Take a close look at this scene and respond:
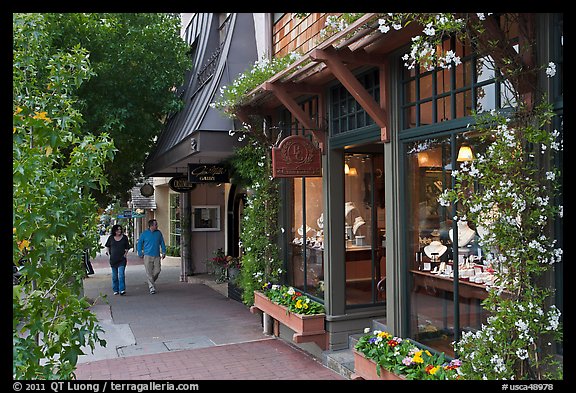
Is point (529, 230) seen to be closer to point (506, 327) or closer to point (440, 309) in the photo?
point (506, 327)

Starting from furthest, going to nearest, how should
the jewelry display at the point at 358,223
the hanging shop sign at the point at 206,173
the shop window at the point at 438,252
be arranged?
1. the hanging shop sign at the point at 206,173
2. the jewelry display at the point at 358,223
3. the shop window at the point at 438,252

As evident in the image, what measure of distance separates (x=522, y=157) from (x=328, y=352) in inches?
170

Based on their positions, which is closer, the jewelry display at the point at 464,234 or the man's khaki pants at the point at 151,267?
the jewelry display at the point at 464,234

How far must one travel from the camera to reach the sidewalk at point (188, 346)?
22.1ft

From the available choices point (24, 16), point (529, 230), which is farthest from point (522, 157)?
point (24, 16)

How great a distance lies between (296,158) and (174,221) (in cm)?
1774

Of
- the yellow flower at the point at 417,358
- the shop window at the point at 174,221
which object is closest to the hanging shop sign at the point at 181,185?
the shop window at the point at 174,221

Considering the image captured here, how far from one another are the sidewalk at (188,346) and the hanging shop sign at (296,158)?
2571mm

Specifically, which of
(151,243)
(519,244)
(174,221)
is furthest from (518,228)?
(174,221)

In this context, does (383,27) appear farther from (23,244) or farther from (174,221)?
(174,221)

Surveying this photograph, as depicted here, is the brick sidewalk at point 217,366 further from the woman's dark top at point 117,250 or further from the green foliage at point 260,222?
the woman's dark top at point 117,250

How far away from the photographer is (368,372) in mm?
5344

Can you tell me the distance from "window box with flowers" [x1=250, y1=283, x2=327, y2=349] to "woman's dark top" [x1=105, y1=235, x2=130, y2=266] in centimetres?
574

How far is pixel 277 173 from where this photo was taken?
702cm
